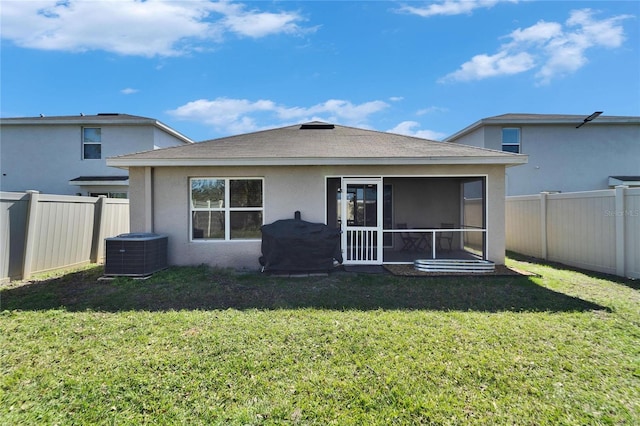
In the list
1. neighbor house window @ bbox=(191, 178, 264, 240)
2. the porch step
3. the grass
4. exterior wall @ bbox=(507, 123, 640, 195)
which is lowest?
the grass

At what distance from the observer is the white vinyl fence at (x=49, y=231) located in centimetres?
675

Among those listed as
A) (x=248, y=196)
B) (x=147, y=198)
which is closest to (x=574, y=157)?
(x=248, y=196)

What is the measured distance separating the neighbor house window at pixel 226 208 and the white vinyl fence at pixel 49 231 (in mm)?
3149

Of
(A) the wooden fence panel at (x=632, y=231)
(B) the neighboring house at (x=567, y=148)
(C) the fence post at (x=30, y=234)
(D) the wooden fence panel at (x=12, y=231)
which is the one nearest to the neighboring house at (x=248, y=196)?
(C) the fence post at (x=30, y=234)

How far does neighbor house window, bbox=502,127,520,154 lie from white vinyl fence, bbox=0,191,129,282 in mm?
17198

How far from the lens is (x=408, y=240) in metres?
11.0

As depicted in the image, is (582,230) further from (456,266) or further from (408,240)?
(408,240)

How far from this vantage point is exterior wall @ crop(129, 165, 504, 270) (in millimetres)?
8180

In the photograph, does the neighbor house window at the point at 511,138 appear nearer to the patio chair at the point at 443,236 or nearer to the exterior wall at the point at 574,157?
the exterior wall at the point at 574,157

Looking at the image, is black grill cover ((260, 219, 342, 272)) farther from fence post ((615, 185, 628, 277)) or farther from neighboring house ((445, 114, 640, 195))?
neighboring house ((445, 114, 640, 195))

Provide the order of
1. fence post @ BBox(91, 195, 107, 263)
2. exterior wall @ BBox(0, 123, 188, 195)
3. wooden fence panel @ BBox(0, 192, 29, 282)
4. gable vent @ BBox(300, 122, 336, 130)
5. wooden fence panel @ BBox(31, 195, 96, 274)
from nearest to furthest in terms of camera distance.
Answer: wooden fence panel @ BBox(0, 192, 29, 282)
wooden fence panel @ BBox(31, 195, 96, 274)
fence post @ BBox(91, 195, 107, 263)
gable vent @ BBox(300, 122, 336, 130)
exterior wall @ BBox(0, 123, 188, 195)

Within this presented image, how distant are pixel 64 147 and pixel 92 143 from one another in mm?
1340

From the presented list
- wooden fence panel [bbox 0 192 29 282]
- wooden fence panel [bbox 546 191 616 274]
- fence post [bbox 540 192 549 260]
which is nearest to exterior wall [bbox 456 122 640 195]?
fence post [bbox 540 192 549 260]

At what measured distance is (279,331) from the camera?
13.9ft
